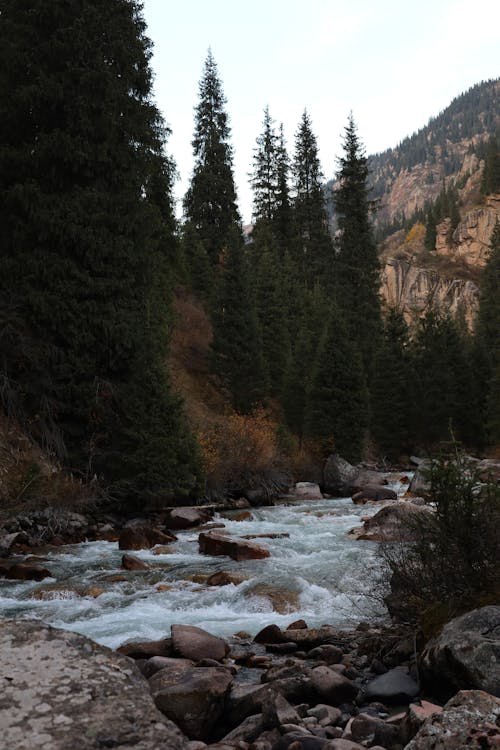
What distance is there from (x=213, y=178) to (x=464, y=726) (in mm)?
49610

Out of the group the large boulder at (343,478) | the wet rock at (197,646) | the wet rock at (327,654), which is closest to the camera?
the wet rock at (327,654)

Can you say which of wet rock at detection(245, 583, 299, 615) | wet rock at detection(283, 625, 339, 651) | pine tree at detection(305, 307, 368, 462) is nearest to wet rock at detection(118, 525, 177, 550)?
wet rock at detection(245, 583, 299, 615)

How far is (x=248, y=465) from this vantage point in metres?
25.5

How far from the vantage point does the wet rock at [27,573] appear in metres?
11.8

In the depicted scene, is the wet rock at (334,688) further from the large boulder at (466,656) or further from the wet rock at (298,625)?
the wet rock at (298,625)

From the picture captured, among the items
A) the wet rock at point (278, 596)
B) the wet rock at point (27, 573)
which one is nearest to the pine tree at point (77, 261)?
the wet rock at point (27, 573)

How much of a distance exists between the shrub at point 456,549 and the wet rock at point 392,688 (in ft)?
2.09

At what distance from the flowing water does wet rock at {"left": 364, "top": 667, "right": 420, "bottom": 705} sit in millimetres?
1890

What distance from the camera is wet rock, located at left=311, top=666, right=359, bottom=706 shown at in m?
5.70

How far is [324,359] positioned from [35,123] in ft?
77.3

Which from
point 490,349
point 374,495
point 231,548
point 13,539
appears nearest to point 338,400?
point 374,495

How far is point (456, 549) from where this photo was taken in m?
6.46

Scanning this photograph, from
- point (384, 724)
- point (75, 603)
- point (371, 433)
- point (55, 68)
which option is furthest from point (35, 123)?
point (371, 433)

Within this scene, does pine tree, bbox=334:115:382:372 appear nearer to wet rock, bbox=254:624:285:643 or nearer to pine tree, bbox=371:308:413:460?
pine tree, bbox=371:308:413:460
